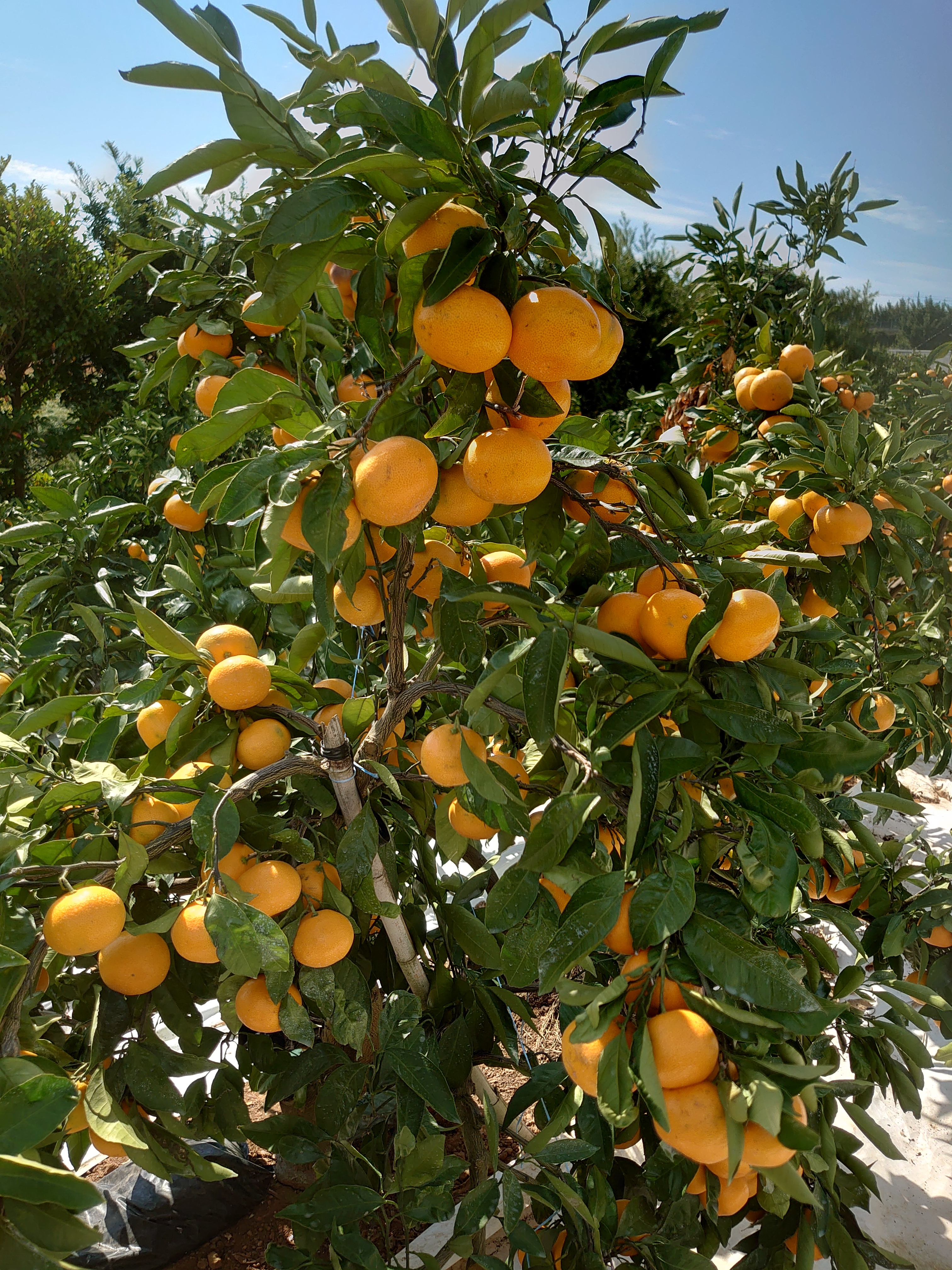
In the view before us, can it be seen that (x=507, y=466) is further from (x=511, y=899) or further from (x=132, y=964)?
(x=132, y=964)

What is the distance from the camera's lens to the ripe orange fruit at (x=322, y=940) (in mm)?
662

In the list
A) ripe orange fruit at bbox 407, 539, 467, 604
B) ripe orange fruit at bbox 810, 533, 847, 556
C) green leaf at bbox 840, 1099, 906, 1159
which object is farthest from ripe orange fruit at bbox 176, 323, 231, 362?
green leaf at bbox 840, 1099, 906, 1159

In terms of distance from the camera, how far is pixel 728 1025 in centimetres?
45

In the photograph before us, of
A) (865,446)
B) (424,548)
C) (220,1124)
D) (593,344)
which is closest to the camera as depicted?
(593,344)

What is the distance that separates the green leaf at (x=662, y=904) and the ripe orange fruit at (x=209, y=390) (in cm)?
65

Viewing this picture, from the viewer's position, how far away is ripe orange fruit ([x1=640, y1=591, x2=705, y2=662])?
520mm

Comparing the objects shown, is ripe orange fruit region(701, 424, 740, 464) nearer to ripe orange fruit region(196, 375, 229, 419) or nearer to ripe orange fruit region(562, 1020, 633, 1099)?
ripe orange fruit region(196, 375, 229, 419)

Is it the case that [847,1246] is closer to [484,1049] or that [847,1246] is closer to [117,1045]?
[484,1049]

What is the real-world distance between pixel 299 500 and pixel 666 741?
0.28m

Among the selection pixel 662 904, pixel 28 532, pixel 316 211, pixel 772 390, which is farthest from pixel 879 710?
pixel 28 532

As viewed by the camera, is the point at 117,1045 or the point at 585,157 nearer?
the point at 585,157

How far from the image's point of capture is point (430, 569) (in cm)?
67

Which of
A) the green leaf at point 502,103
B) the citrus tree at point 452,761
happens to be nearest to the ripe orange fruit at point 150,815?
the citrus tree at point 452,761

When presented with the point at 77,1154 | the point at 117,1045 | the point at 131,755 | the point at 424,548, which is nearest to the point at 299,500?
the point at 424,548
